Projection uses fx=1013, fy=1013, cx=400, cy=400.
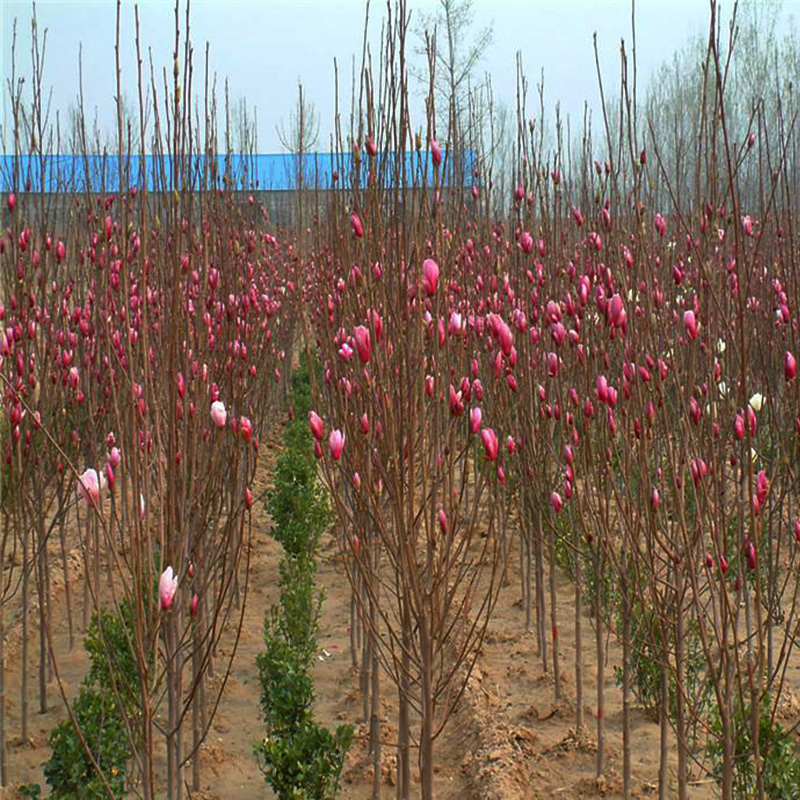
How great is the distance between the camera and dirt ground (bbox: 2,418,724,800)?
3.35 m

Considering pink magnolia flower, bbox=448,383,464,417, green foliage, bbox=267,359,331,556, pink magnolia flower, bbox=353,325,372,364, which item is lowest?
green foliage, bbox=267,359,331,556

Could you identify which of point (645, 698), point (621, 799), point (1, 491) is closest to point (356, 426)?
point (1, 491)

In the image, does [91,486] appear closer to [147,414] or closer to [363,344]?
[147,414]

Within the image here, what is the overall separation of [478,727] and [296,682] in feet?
2.68

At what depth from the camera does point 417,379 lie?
6.64 feet

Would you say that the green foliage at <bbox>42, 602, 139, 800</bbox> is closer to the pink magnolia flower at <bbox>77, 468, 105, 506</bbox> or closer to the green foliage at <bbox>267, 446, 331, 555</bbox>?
the pink magnolia flower at <bbox>77, 468, 105, 506</bbox>

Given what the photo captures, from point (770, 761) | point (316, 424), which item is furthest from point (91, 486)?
point (770, 761)

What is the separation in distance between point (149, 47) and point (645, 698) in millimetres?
2819

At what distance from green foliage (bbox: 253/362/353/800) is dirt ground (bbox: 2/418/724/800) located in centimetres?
14

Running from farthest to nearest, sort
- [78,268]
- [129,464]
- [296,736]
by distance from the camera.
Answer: [78,268] → [296,736] → [129,464]

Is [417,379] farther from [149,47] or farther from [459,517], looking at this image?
[149,47]

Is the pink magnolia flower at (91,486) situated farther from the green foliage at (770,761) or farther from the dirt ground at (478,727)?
the dirt ground at (478,727)

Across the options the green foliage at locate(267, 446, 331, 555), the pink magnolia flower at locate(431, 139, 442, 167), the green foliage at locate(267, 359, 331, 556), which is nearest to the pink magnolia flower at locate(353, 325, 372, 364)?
the pink magnolia flower at locate(431, 139, 442, 167)

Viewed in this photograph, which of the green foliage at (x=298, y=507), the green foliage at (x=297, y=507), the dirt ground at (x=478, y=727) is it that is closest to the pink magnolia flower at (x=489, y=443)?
the dirt ground at (x=478, y=727)
